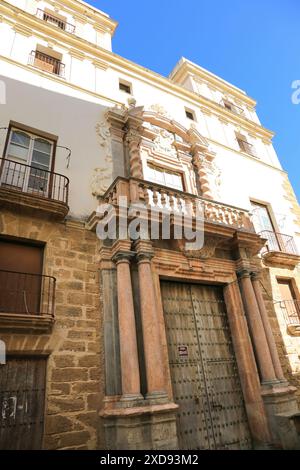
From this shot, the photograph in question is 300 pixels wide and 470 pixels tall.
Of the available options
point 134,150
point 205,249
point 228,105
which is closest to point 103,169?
point 134,150

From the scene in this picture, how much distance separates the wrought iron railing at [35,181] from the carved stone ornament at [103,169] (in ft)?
2.26

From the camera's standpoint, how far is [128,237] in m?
5.73

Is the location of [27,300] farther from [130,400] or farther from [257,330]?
[257,330]

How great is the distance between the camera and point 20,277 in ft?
16.6

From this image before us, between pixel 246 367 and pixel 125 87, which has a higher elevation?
pixel 125 87

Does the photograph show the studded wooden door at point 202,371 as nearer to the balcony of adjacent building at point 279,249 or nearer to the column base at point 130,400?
the column base at point 130,400

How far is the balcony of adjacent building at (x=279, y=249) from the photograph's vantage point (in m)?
8.48

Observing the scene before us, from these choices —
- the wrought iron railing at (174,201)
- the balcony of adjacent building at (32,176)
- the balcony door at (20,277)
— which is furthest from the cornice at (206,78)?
the balcony door at (20,277)

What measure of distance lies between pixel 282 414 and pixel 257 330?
1530mm

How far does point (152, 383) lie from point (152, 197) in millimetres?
3596

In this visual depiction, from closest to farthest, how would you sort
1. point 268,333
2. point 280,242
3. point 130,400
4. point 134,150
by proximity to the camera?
point 130,400 < point 268,333 < point 134,150 < point 280,242

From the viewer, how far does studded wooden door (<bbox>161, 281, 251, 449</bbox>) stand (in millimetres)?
5422

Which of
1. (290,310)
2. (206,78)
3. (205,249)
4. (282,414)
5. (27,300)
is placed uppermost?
(206,78)
